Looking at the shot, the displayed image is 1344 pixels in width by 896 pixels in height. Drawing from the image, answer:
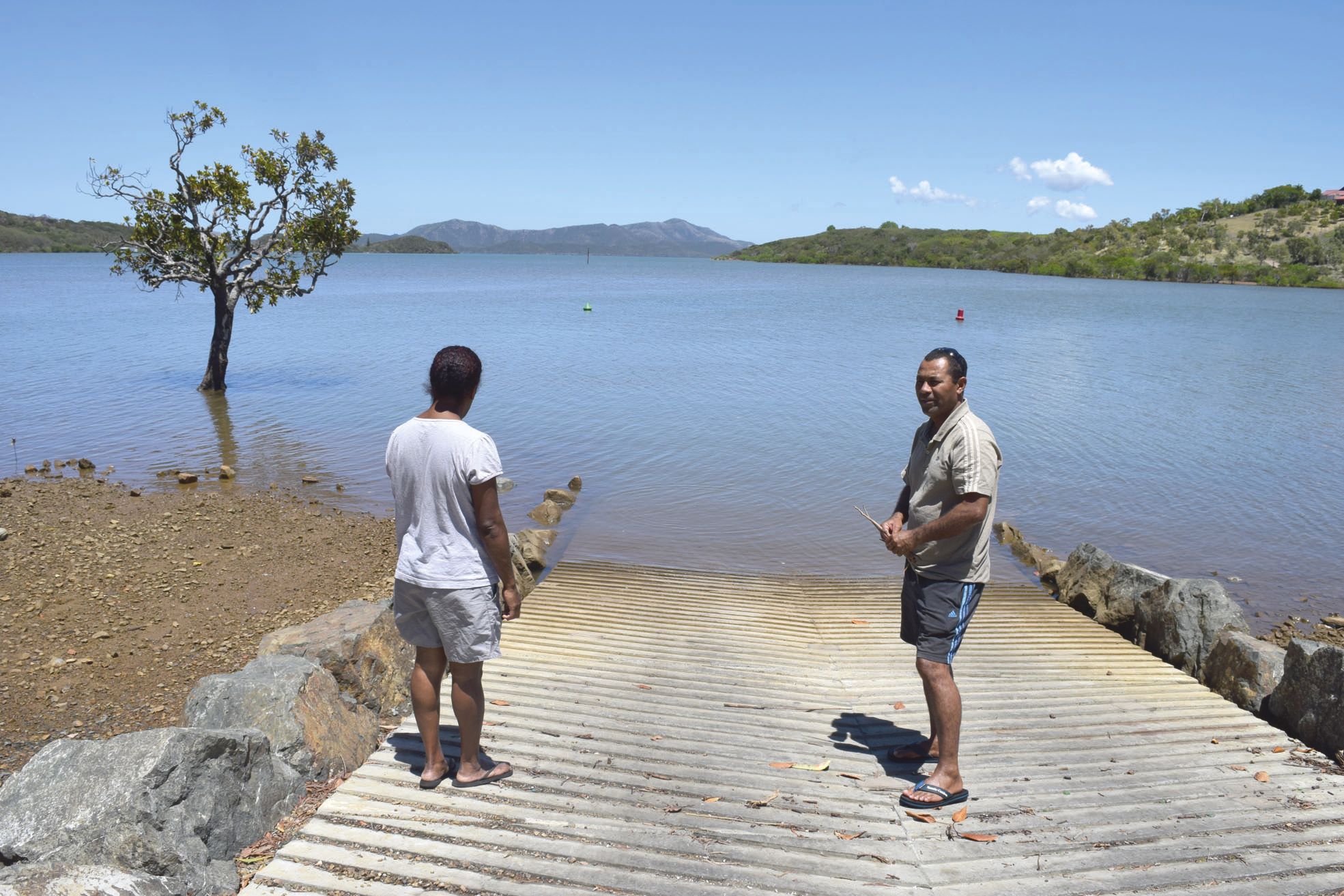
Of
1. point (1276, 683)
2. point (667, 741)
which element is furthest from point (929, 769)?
point (1276, 683)

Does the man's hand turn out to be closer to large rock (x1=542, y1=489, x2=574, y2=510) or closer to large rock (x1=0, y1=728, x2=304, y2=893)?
large rock (x1=0, y1=728, x2=304, y2=893)

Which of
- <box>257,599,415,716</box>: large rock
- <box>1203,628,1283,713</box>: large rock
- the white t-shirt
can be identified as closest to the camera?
the white t-shirt

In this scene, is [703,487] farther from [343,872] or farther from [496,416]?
[343,872]

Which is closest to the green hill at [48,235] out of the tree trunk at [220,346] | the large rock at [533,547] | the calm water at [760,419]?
the calm water at [760,419]

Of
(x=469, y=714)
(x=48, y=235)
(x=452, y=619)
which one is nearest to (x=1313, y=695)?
(x=469, y=714)

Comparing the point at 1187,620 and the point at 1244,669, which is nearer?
the point at 1244,669

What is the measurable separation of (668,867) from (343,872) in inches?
53.8

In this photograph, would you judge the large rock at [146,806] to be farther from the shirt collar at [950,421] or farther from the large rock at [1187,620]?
the large rock at [1187,620]

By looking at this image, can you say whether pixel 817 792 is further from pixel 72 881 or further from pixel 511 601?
pixel 72 881

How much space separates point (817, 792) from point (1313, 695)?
3369 mm

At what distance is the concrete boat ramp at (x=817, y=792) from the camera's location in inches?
155

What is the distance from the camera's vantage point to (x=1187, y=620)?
7590 millimetres

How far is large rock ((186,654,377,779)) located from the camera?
4746 millimetres

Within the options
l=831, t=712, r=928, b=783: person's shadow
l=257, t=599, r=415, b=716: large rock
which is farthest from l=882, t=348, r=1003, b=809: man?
l=257, t=599, r=415, b=716: large rock
